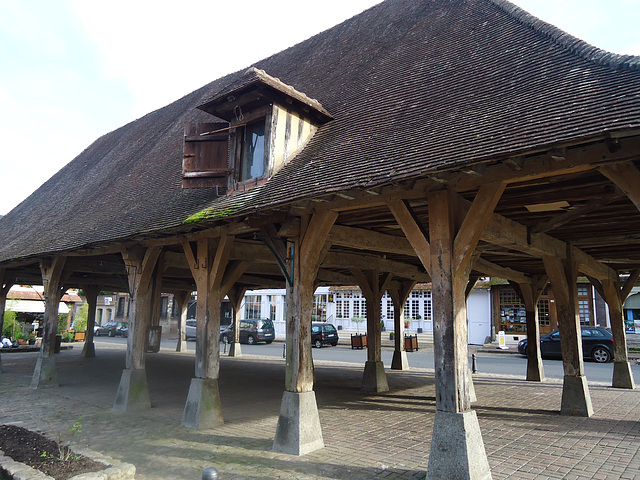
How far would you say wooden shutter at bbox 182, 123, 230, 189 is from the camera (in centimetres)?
805

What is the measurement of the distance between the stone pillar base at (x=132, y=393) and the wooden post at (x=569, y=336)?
790 centimetres

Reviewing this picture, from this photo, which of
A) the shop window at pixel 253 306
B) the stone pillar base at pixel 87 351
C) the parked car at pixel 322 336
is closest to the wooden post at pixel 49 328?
the stone pillar base at pixel 87 351

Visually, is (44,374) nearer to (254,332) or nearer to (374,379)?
(374,379)

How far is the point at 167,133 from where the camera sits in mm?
13648

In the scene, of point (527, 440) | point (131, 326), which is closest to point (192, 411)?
point (131, 326)

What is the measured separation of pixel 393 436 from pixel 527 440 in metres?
1.89

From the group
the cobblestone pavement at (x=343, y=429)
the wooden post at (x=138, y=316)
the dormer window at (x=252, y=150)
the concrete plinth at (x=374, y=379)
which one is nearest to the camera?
the cobblestone pavement at (x=343, y=429)

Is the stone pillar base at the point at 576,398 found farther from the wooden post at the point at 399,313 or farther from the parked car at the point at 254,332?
the parked car at the point at 254,332

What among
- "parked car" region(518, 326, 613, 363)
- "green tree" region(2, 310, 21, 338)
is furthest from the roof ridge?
"green tree" region(2, 310, 21, 338)

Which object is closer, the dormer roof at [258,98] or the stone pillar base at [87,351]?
the dormer roof at [258,98]

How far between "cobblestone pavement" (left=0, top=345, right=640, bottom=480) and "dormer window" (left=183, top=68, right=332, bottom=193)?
410 cm

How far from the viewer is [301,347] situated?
6191 millimetres

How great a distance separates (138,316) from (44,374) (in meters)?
4.39

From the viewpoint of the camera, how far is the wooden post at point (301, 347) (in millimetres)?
5856
